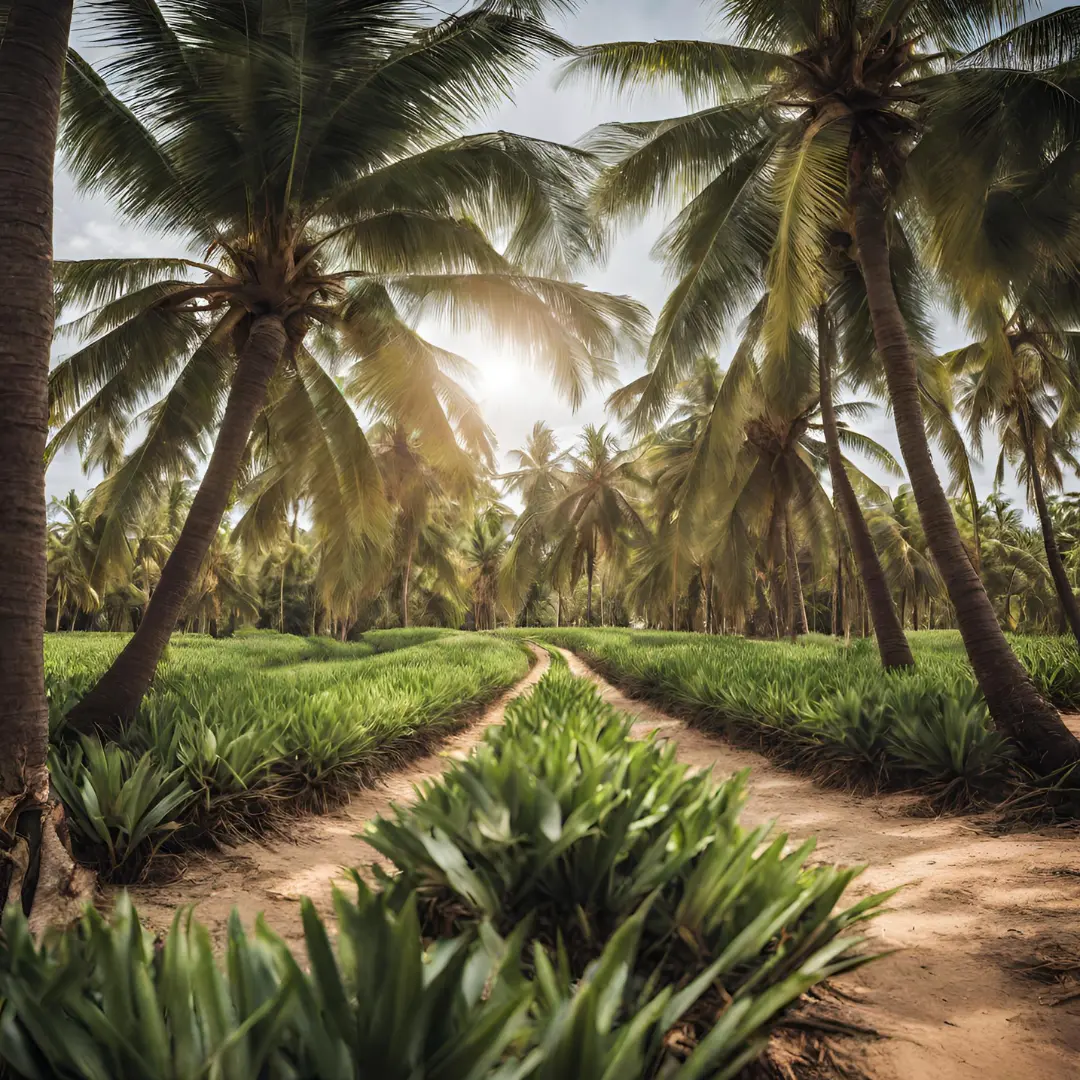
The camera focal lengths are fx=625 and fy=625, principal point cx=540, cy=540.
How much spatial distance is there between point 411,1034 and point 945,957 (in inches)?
83.1

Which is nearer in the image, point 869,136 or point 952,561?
point 952,561

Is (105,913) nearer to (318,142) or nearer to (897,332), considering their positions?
(318,142)

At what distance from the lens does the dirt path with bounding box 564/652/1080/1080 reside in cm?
176

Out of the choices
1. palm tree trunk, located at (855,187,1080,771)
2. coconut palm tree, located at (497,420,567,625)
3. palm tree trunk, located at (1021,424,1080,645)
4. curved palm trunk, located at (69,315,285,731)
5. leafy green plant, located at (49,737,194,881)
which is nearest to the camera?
leafy green plant, located at (49,737,194,881)

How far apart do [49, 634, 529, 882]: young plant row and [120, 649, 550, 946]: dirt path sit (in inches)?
6.8

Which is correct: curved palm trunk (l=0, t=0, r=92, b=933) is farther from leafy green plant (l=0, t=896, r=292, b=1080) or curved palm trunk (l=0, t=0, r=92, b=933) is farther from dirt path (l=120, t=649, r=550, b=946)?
leafy green plant (l=0, t=896, r=292, b=1080)

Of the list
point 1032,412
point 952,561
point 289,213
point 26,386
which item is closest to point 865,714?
point 952,561

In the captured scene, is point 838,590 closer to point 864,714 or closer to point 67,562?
point 864,714

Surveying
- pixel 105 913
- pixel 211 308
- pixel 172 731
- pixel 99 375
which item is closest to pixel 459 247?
pixel 211 308

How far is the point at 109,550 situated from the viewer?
7.55m

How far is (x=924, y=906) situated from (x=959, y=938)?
341 mm

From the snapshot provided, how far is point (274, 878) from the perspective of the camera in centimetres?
340

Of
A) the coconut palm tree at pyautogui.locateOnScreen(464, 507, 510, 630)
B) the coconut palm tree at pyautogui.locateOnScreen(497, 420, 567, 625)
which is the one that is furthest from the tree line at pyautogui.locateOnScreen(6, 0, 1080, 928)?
the coconut palm tree at pyautogui.locateOnScreen(464, 507, 510, 630)

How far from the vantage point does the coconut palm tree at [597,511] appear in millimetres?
23484
